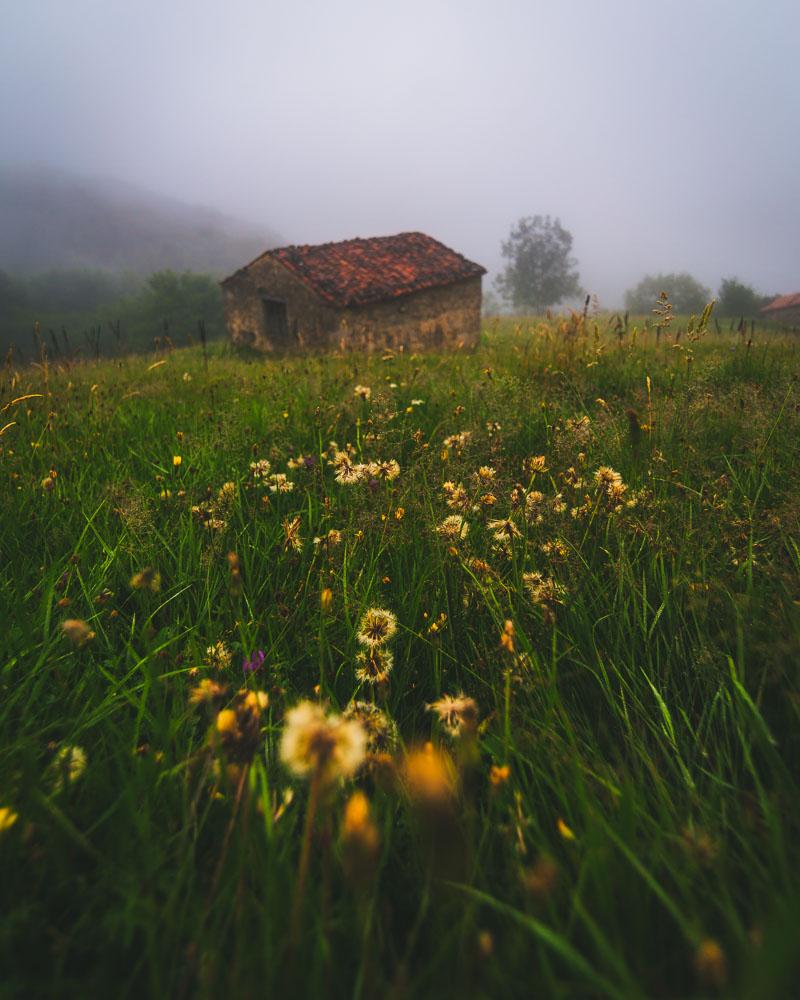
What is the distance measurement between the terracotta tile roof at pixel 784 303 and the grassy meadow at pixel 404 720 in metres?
50.5

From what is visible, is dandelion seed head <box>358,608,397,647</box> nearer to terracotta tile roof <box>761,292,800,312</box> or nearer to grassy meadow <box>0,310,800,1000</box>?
grassy meadow <box>0,310,800,1000</box>

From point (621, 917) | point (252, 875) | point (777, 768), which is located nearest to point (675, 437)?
point (777, 768)

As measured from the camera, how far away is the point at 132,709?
133cm

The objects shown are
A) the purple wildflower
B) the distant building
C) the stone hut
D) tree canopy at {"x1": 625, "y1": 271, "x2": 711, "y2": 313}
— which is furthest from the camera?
tree canopy at {"x1": 625, "y1": 271, "x2": 711, "y2": 313}

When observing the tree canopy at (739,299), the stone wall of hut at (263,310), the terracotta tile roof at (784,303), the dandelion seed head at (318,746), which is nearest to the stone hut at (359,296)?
the stone wall of hut at (263,310)

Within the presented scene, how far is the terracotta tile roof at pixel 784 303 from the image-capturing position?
131 ft

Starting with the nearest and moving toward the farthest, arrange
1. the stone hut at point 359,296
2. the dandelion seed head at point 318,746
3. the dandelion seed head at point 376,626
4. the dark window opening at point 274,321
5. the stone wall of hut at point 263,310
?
the dandelion seed head at point 318,746
the dandelion seed head at point 376,626
the stone hut at point 359,296
the stone wall of hut at point 263,310
the dark window opening at point 274,321

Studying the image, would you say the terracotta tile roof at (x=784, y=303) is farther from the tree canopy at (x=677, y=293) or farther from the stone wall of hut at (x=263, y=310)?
the stone wall of hut at (x=263, y=310)

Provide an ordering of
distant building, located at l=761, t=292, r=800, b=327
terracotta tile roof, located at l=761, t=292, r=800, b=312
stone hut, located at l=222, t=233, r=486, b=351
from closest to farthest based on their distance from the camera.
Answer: stone hut, located at l=222, t=233, r=486, b=351 → distant building, located at l=761, t=292, r=800, b=327 → terracotta tile roof, located at l=761, t=292, r=800, b=312

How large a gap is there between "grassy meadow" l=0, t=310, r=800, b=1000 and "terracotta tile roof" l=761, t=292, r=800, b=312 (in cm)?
5052

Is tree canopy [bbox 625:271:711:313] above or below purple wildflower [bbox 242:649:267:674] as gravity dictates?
above

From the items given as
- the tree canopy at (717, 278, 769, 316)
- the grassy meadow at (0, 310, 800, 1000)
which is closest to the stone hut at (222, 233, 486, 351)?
the grassy meadow at (0, 310, 800, 1000)

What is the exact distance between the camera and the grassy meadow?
2.16ft

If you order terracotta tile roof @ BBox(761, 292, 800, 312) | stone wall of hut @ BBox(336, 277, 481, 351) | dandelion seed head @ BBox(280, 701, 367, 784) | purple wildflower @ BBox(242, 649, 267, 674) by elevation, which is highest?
terracotta tile roof @ BBox(761, 292, 800, 312)
